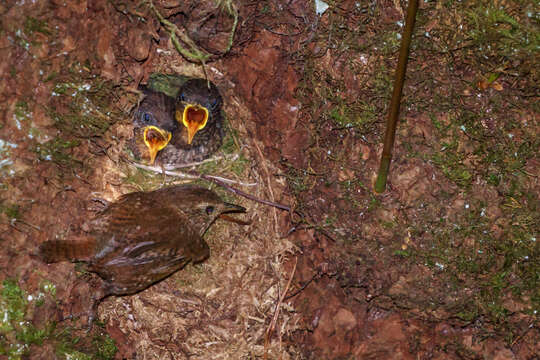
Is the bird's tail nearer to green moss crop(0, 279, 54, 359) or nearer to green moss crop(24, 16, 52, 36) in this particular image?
green moss crop(0, 279, 54, 359)

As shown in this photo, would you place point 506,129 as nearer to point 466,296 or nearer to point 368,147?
point 368,147

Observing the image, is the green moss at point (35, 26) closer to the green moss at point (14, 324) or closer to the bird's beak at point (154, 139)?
the bird's beak at point (154, 139)

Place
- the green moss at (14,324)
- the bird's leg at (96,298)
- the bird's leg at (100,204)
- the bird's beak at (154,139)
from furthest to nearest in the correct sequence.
→ 1. the bird's beak at (154,139)
2. the bird's leg at (100,204)
3. the bird's leg at (96,298)
4. the green moss at (14,324)

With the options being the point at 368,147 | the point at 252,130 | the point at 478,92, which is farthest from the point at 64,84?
the point at 478,92

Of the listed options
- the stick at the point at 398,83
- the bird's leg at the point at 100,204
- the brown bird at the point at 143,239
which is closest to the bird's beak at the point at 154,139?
the brown bird at the point at 143,239

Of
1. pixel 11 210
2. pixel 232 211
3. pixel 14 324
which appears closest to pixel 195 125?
pixel 232 211

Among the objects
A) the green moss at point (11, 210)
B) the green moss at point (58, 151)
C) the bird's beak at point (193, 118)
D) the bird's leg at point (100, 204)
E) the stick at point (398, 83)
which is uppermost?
the stick at point (398, 83)

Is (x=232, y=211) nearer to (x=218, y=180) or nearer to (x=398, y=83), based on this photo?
(x=218, y=180)
